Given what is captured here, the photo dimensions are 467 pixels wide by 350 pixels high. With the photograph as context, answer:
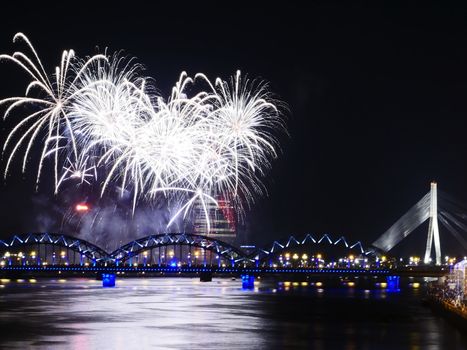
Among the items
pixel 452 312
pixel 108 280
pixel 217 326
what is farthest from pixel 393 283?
pixel 217 326

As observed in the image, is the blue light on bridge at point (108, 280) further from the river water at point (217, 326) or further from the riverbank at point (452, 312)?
the riverbank at point (452, 312)

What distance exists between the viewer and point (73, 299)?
114000 mm

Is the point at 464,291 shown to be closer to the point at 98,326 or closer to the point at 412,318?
A: the point at 412,318

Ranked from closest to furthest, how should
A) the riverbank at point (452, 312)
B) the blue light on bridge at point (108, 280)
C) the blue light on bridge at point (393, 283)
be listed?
the riverbank at point (452, 312), the blue light on bridge at point (393, 283), the blue light on bridge at point (108, 280)

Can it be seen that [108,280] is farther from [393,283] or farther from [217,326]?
[217,326]

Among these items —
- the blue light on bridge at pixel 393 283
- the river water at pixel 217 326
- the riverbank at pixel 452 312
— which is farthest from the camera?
the blue light on bridge at pixel 393 283

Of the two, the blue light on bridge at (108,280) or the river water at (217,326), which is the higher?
the blue light on bridge at (108,280)

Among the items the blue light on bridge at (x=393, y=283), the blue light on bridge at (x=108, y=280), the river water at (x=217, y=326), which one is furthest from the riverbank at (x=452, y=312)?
the blue light on bridge at (x=108, y=280)

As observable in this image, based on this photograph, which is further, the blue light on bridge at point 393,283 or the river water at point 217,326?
the blue light on bridge at point 393,283

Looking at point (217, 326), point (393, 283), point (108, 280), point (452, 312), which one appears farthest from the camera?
point (108, 280)

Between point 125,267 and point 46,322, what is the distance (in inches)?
3441

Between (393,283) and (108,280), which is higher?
(108,280)

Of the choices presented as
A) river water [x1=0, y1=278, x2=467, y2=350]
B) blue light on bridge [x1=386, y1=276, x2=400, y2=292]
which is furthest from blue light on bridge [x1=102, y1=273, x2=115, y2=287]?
river water [x1=0, y1=278, x2=467, y2=350]

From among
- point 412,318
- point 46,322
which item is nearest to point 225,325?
point 46,322
